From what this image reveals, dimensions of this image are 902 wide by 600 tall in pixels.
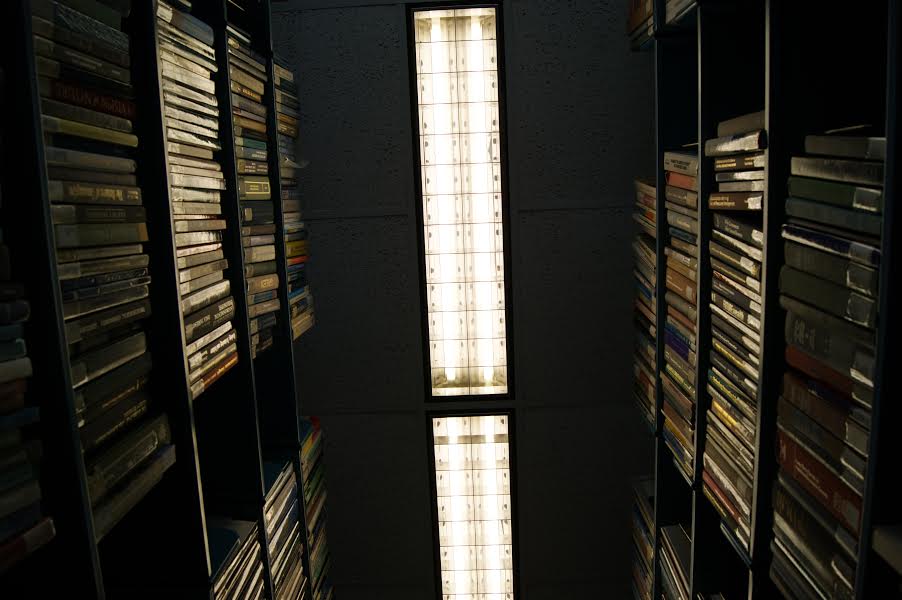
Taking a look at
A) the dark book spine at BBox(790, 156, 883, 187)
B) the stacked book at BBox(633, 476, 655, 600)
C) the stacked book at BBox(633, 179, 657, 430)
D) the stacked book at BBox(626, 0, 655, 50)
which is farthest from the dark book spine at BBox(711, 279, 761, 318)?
the stacked book at BBox(633, 476, 655, 600)

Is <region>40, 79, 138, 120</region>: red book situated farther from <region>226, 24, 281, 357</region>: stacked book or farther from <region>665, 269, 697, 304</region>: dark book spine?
<region>665, 269, 697, 304</region>: dark book spine

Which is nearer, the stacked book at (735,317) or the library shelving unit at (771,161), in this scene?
the library shelving unit at (771,161)

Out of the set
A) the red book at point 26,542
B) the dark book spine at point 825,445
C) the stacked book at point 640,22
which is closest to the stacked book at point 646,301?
the stacked book at point 640,22

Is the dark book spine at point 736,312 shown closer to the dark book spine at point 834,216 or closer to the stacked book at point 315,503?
the dark book spine at point 834,216

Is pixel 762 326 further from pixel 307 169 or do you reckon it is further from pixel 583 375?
pixel 307 169

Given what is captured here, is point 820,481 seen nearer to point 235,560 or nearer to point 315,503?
point 235,560

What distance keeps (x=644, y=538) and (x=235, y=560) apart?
1.65m

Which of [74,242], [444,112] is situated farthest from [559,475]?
[74,242]

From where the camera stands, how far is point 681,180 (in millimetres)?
1994

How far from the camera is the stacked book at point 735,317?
4.94 ft

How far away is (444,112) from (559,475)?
1.69m

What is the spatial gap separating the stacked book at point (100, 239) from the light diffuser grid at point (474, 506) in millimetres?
1941

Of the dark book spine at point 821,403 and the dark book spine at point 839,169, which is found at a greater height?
the dark book spine at point 839,169

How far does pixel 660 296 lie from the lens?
7.27 feet
